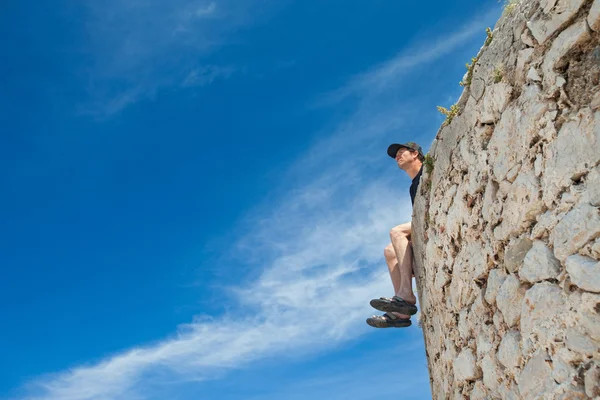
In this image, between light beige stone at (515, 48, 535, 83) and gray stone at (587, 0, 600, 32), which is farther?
light beige stone at (515, 48, 535, 83)

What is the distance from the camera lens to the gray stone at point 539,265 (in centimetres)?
312

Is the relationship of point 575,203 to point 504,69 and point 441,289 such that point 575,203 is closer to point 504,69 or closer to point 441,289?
point 504,69

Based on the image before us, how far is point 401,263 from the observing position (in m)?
5.82

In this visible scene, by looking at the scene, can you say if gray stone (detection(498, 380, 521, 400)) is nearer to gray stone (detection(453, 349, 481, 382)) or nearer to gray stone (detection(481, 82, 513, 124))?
gray stone (detection(453, 349, 481, 382))

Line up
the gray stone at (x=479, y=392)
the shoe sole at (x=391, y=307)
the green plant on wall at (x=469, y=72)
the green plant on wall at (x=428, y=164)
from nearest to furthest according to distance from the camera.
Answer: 1. the gray stone at (x=479, y=392)
2. the green plant on wall at (x=469, y=72)
3. the green plant on wall at (x=428, y=164)
4. the shoe sole at (x=391, y=307)

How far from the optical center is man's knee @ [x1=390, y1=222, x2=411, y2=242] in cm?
596

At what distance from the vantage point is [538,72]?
3.38 m

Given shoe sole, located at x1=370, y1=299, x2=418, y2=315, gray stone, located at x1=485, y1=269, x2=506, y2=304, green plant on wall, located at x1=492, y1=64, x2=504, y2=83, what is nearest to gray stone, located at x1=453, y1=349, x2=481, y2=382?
gray stone, located at x1=485, y1=269, x2=506, y2=304

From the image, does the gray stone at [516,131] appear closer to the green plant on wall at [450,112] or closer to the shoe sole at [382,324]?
the green plant on wall at [450,112]

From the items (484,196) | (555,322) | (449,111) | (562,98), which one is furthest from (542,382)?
(449,111)

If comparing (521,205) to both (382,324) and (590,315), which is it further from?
(382,324)

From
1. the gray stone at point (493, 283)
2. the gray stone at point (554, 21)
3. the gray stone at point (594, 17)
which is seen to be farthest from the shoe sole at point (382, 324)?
the gray stone at point (594, 17)

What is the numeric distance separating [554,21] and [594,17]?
335 mm

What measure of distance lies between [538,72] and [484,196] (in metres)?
1.00
